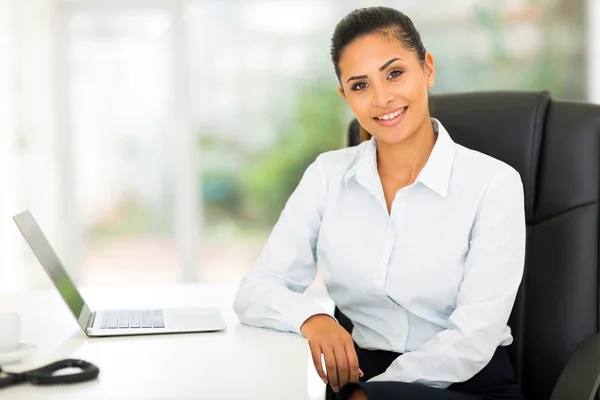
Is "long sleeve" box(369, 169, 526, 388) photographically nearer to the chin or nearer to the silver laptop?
the chin

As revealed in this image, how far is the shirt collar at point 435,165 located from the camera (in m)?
1.62

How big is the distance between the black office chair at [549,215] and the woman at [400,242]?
114mm

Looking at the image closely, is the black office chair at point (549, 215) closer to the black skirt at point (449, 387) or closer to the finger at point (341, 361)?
the black skirt at point (449, 387)

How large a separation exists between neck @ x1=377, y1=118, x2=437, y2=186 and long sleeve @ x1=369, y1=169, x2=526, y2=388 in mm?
200

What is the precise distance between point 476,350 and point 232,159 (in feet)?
13.3

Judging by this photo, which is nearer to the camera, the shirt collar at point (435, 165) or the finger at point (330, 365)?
the finger at point (330, 365)

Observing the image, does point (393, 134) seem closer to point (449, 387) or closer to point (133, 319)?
point (449, 387)

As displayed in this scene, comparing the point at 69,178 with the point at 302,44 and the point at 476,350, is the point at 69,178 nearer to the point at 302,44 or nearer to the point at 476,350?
the point at 302,44

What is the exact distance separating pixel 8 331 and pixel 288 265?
0.61m

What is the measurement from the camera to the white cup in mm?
1212

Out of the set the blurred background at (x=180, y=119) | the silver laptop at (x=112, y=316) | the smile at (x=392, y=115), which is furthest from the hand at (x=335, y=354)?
the blurred background at (x=180, y=119)

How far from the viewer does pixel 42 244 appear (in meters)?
1.49

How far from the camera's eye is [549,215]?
68.5 inches

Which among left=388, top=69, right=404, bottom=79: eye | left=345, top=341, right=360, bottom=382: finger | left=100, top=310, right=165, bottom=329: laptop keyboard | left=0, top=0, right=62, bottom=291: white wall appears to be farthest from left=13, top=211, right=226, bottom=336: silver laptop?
left=0, top=0, right=62, bottom=291: white wall
